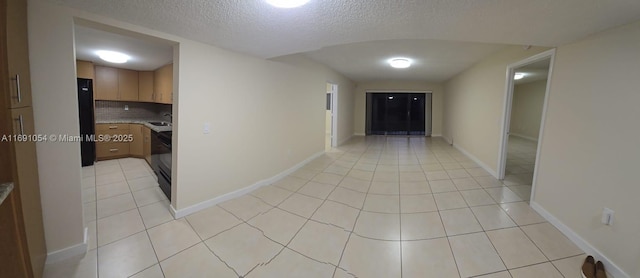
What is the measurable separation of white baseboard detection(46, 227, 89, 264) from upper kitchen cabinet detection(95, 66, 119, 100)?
4180 millimetres

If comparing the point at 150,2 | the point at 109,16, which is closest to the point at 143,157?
the point at 109,16

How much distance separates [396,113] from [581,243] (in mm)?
7665

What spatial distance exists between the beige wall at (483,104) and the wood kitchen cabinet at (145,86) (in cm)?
693

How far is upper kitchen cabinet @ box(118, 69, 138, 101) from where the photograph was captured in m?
4.93

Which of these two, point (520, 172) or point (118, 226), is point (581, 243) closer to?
point (520, 172)

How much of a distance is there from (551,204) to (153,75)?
7.14 m

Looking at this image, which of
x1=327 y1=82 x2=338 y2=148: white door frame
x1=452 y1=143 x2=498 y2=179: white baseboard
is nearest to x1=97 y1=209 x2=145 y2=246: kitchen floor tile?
x1=327 y1=82 x2=338 y2=148: white door frame

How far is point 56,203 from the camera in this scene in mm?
1747

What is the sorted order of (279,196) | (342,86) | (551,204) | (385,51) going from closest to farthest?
(551,204)
(279,196)
(385,51)
(342,86)

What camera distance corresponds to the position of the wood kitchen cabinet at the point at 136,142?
4.96 metres

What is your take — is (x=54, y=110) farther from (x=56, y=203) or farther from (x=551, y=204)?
(x=551, y=204)

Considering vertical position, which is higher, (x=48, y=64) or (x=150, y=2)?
(x=150, y=2)

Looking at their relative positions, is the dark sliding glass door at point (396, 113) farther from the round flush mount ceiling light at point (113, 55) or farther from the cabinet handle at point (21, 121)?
the cabinet handle at point (21, 121)

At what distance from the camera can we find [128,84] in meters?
5.02
